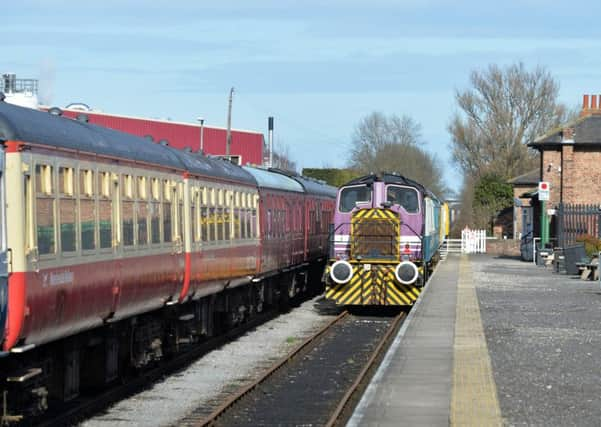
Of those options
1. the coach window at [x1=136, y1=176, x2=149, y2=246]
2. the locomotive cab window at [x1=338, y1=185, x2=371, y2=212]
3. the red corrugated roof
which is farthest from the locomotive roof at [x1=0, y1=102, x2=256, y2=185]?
the red corrugated roof

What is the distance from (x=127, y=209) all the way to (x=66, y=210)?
222cm

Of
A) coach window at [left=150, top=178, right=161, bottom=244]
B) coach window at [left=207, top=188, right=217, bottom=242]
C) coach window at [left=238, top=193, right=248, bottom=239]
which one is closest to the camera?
coach window at [left=150, top=178, right=161, bottom=244]

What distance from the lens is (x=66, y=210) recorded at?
10.5 meters

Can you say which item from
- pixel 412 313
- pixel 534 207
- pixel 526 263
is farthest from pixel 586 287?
pixel 534 207

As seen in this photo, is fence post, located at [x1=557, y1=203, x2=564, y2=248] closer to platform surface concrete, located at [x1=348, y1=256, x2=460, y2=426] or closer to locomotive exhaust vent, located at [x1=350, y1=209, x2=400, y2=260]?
locomotive exhaust vent, located at [x1=350, y1=209, x2=400, y2=260]

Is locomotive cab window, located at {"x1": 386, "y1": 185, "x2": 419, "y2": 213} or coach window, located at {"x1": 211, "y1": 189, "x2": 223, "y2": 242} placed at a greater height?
locomotive cab window, located at {"x1": 386, "y1": 185, "x2": 419, "y2": 213}

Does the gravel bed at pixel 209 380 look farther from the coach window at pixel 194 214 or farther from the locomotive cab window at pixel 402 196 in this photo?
the locomotive cab window at pixel 402 196

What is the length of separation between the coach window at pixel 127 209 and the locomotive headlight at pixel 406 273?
11817mm

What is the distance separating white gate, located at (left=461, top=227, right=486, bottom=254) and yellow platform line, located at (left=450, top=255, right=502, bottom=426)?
40.4m

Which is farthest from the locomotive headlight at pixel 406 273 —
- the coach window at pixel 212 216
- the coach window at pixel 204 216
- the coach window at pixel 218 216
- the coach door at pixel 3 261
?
the coach door at pixel 3 261

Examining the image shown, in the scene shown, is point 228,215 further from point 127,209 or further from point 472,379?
point 472,379

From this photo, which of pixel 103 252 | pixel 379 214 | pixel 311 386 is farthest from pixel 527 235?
pixel 103 252

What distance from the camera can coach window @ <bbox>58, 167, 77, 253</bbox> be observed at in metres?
10.4

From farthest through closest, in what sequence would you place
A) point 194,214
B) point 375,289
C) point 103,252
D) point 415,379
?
point 375,289 → point 194,214 → point 415,379 → point 103,252
